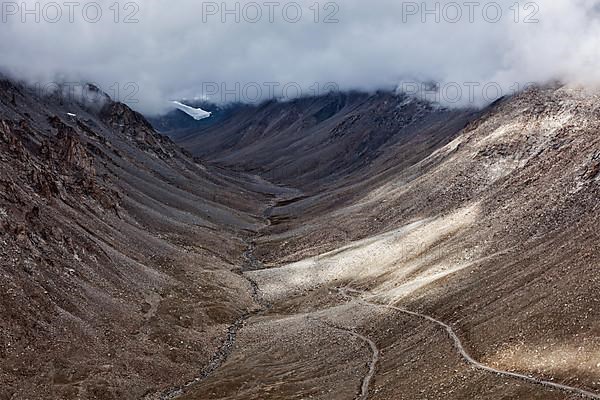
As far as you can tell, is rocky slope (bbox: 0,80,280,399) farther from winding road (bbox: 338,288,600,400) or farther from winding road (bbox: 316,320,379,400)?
winding road (bbox: 338,288,600,400)

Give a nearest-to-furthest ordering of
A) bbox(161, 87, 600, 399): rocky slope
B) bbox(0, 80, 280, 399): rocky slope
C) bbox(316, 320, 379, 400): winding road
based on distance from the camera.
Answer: bbox(161, 87, 600, 399): rocky slope
bbox(316, 320, 379, 400): winding road
bbox(0, 80, 280, 399): rocky slope

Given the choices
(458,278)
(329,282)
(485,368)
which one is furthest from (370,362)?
(329,282)

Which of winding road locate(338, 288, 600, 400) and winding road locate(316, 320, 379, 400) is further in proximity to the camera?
winding road locate(316, 320, 379, 400)

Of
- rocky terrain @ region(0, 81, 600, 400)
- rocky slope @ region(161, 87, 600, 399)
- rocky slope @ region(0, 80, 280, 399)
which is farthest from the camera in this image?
rocky slope @ region(0, 80, 280, 399)

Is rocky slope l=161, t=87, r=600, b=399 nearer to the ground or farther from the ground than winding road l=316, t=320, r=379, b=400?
farther from the ground

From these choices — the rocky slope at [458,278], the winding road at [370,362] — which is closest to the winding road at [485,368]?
the rocky slope at [458,278]

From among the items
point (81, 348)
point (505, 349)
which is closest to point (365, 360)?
point (505, 349)

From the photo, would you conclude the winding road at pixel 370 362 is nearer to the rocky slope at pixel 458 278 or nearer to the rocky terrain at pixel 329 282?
the rocky terrain at pixel 329 282

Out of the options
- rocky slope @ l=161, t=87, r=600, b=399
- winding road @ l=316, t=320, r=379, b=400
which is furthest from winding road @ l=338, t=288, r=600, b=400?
winding road @ l=316, t=320, r=379, b=400

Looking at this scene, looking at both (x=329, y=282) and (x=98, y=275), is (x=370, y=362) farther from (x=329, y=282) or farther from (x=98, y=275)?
(x=98, y=275)
